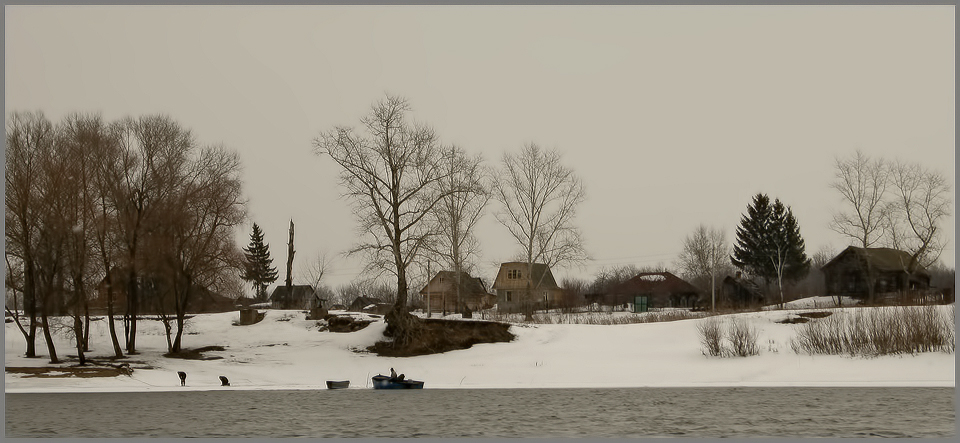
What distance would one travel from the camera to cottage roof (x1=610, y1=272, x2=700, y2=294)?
93125mm

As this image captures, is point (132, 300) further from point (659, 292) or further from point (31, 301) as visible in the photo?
point (659, 292)

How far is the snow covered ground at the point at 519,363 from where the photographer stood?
39469 millimetres

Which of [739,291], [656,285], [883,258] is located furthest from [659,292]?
[883,258]

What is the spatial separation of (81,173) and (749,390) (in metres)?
34.1

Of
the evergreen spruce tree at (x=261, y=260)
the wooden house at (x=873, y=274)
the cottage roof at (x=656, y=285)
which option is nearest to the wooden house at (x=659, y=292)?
the cottage roof at (x=656, y=285)

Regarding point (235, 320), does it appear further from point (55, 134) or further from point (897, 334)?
A: point (897, 334)

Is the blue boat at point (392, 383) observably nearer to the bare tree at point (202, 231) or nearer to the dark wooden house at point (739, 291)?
the bare tree at point (202, 231)

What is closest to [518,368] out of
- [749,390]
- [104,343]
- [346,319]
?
[749,390]

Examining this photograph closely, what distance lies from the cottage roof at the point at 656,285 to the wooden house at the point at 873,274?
14605 millimetres

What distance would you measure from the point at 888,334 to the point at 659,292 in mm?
52139

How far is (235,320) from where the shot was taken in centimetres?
6062

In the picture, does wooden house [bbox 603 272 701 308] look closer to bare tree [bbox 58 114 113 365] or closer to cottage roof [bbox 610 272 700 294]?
cottage roof [bbox 610 272 700 294]

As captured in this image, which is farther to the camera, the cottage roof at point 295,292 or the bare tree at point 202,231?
the cottage roof at point 295,292

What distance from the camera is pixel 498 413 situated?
30422 millimetres
